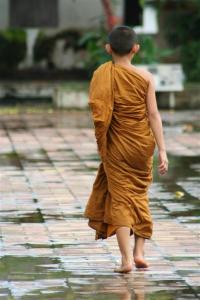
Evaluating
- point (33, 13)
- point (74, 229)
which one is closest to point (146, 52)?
point (33, 13)

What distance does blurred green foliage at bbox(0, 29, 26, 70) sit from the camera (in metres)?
22.5

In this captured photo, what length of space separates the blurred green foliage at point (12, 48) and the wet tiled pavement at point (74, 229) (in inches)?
272

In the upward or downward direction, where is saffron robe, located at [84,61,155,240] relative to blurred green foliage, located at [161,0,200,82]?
upward

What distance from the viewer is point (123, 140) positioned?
24.5 ft

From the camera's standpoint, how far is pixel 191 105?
65.9 ft

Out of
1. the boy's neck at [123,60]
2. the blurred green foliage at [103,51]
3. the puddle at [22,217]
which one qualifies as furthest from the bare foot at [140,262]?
the blurred green foliage at [103,51]

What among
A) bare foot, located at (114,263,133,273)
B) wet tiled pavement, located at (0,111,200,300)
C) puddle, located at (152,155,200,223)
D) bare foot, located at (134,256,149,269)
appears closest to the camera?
wet tiled pavement, located at (0,111,200,300)

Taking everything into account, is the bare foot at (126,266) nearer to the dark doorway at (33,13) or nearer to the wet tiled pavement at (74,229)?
the wet tiled pavement at (74,229)

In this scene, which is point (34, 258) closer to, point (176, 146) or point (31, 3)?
point (176, 146)

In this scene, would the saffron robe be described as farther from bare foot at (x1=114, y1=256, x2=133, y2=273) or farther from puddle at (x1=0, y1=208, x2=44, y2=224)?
puddle at (x1=0, y1=208, x2=44, y2=224)

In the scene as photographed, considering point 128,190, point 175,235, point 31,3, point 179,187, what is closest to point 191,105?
point 31,3

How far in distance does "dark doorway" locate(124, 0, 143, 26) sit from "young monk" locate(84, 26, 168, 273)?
54.8ft

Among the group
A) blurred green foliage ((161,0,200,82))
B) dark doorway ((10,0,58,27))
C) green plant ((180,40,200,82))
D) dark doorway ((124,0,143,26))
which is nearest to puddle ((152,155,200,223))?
green plant ((180,40,200,82))

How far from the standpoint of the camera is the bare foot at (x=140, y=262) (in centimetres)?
750
